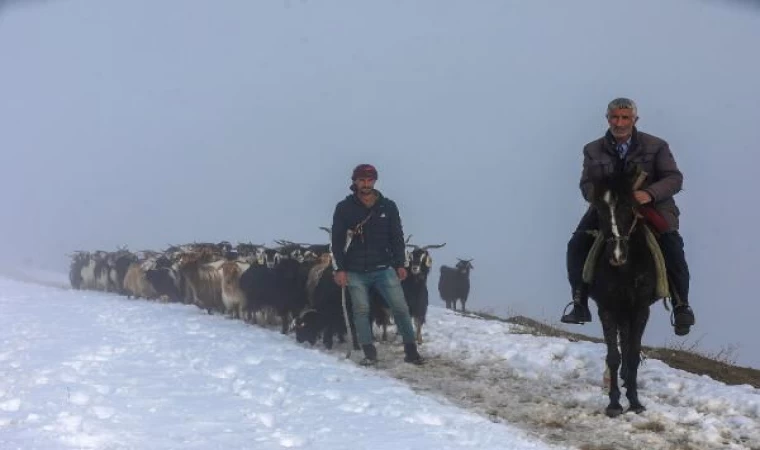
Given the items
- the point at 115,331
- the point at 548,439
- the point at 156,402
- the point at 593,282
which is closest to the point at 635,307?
the point at 593,282

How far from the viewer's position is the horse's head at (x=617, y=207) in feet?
23.1

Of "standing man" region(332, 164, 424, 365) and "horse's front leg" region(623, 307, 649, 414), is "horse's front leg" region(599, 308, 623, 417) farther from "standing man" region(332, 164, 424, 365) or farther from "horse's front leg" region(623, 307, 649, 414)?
"standing man" region(332, 164, 424, 365)

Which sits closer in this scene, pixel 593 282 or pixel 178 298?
pixel 593 282

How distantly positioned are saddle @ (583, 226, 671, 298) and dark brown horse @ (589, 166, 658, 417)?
40 mm

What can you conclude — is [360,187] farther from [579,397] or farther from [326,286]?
[579,397]

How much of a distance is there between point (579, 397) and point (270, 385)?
3236 millimetres

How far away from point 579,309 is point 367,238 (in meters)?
3.55

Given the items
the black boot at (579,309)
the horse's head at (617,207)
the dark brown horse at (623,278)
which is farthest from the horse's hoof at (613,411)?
the horse's head at (617,207)

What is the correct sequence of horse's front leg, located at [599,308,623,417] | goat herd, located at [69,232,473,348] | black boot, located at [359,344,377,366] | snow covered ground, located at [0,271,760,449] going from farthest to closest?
goat herd, located at [69,232,473,348], black boot, located at [359,344,377,366], horse's front leg, located at [599,308,623,417], snow covered ground, located at [0,271,760,449]

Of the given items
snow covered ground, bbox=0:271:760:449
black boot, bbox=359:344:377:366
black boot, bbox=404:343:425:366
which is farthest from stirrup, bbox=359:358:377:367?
black boot, bbox=404:343:425:366

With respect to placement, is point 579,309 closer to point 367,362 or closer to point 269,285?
point 367,362

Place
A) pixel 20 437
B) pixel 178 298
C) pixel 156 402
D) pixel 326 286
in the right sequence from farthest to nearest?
pixel 178 298 → pixel 326 286 → pixel 156 402 → pixel 20 437

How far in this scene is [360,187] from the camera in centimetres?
1030

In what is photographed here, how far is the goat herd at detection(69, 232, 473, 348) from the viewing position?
490 inches
